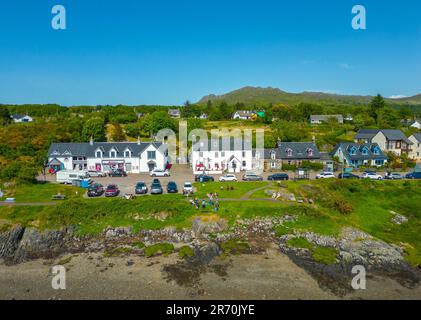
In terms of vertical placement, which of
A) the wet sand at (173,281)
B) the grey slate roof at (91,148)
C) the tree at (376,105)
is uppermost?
the tree at (376,105)

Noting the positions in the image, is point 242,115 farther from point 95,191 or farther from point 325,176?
point 95,191

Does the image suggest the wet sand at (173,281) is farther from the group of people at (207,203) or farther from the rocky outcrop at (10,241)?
the group of people at (207,203)

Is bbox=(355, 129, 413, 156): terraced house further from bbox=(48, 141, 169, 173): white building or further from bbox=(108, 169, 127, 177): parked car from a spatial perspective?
bbox=(108, 169, 127, 177): parked car

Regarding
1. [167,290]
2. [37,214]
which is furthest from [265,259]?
[37,214]

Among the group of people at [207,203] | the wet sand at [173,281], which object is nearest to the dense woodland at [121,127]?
the wet sand at [173,281]

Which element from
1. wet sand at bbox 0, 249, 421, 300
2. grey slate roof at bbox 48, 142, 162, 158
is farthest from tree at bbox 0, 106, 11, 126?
wet sand at bbox 0, 249, 421, 300
